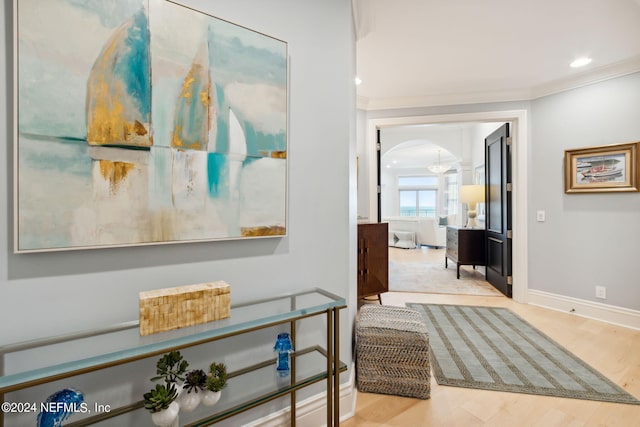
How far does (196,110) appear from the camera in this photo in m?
1.14

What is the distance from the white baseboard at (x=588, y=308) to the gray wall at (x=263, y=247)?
2888mm

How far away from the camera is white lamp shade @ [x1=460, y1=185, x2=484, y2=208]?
477 centimetres

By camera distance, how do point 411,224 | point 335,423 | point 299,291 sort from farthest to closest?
point 411,224
point 299,291
point 335,423

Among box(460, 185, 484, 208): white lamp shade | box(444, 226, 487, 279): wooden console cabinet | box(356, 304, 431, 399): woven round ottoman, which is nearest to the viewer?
box(356, 304, 431, 399): woven round ottoman

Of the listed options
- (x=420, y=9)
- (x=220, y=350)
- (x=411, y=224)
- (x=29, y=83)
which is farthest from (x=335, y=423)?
(x=411, y=224)

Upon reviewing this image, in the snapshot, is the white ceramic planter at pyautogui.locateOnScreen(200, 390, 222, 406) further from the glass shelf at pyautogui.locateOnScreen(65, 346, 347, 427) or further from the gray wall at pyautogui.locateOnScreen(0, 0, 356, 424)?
the gray wall at pyautogui.locateOnScreen(0, 0, 356, 424)

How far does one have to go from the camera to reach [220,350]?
1.25 metres

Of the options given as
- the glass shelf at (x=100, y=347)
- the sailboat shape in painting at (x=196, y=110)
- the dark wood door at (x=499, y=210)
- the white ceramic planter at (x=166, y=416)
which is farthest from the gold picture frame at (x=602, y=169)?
the white ceramic planter at (x=166, y=416)

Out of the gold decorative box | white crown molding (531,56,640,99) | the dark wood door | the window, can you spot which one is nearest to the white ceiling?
white crown molding (531,56,640,99)

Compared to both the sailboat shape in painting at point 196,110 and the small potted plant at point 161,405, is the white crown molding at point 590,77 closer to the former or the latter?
the sailboat shape in painting at point 196,110

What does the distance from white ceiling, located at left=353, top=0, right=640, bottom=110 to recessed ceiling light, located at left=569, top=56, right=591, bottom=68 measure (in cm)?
5

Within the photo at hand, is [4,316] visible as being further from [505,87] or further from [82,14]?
[505,87]

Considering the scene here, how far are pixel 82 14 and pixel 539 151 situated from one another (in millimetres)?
4138

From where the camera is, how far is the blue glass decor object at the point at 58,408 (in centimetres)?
81
